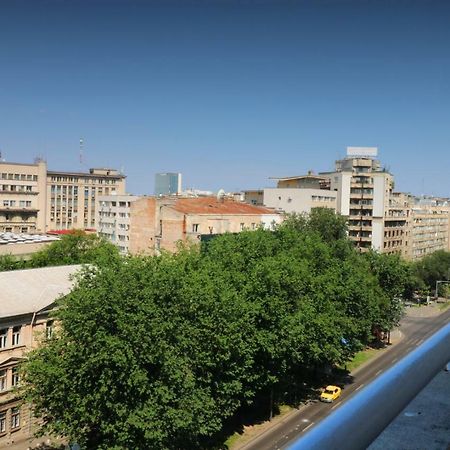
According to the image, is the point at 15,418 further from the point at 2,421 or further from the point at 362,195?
the point at 362,195

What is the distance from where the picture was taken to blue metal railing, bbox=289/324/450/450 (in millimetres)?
2518

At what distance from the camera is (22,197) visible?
94812 millimetres

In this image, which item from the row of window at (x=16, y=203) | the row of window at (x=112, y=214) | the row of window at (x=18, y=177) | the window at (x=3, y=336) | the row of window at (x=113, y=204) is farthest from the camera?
the row of window at (x=18, y=177)

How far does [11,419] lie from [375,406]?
29.0 m

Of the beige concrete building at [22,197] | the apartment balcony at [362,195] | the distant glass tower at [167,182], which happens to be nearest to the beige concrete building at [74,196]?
the beige concrete building at [22,197]

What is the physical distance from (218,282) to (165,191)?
113204mm

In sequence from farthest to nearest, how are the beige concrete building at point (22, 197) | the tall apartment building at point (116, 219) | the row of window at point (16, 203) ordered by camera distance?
the row of window at point (16, 203)
the beige concrete building at point (22, 197)
the tall apartment building at point (116, 219)

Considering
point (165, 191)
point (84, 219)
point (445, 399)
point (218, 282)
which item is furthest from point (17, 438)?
point (165, 191)

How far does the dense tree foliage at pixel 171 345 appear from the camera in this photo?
69.2 ft

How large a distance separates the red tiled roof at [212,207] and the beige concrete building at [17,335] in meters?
27.9

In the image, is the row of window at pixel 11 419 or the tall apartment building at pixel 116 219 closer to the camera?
the row of window at pixel 11 419

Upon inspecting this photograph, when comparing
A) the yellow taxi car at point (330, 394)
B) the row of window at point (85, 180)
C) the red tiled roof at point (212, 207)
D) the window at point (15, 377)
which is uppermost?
the row of window at point (85, 180)

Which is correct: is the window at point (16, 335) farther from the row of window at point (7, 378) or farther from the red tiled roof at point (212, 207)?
the red tiled roof at point (212, 207)

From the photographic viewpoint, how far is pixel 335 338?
3222 cm
